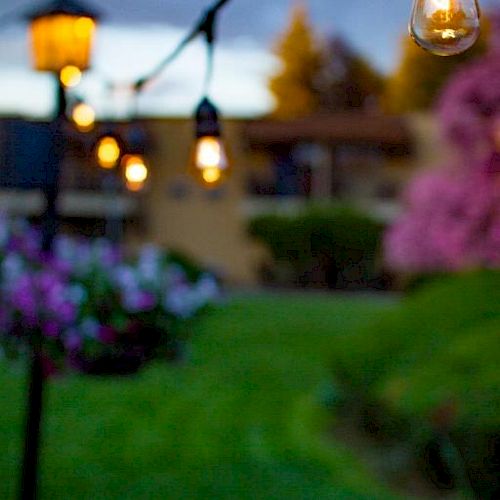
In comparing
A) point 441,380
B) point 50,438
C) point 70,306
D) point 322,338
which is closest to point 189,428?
point 50,438

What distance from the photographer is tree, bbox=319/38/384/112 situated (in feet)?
166

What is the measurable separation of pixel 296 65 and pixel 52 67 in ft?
139

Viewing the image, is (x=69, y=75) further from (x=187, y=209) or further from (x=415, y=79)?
(x=415, y=79)

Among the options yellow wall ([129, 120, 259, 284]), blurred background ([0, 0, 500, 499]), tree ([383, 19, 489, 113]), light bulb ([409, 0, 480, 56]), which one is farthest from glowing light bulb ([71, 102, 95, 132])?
tree ([383, 19, 489, 113])

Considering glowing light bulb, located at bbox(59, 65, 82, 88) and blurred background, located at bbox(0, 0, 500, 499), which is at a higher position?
glowing light bulb, located at bbox(59, 65, 82, 88)

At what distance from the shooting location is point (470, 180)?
41.2ft

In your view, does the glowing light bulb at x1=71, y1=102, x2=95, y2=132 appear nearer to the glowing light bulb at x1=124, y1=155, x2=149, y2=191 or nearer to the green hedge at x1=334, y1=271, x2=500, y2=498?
the glowing light bulb at x1=124, y1=155, x2=149, y2=191

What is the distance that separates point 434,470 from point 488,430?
1.48m

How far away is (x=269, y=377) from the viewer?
12266mm

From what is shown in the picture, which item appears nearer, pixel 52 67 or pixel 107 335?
pixel 52 67

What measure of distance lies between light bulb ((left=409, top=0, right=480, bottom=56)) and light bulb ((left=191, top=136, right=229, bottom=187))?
2.54m

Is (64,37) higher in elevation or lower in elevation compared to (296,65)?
lower

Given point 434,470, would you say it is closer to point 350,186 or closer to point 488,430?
point 488,430

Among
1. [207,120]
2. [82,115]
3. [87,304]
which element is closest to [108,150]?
[82,115]
